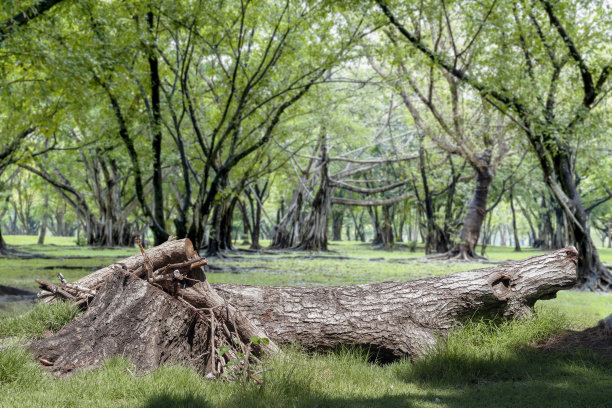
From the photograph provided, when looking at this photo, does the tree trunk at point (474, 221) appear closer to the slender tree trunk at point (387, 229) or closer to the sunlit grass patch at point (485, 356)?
the sunlit grass patch at point (485, 356)

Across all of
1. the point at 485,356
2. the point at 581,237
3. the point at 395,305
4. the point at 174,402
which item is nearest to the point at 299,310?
the point at 395,305

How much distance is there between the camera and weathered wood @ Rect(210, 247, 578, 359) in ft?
16.1

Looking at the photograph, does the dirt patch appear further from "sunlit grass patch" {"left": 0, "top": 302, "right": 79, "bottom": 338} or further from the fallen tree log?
"sunlit grass patch" {"left": 0, "top": 302, "right": 79, "bottom": 338}

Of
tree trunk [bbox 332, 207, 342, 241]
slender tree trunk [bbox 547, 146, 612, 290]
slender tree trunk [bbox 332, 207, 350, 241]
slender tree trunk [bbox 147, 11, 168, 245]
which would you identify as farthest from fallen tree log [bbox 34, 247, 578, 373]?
tree trunk [bbox 332, 207, 342, 241]

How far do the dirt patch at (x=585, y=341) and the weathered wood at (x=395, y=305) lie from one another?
1.51 ft

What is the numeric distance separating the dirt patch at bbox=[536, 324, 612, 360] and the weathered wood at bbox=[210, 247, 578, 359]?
46 centimetres

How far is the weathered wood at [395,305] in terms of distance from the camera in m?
4.92

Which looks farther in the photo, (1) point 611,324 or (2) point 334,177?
(2) point 334,177

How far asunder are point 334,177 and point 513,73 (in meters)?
19.3

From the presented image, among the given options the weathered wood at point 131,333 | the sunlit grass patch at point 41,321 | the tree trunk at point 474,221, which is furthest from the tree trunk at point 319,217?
the weathered wood at point 131,333

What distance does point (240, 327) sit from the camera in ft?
14.3

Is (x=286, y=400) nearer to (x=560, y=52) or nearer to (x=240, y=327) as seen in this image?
(x=240, y=327)

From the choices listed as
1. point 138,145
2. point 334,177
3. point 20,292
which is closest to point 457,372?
point 20,292

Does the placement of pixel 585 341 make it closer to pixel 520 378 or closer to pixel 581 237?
pixel 520 378
